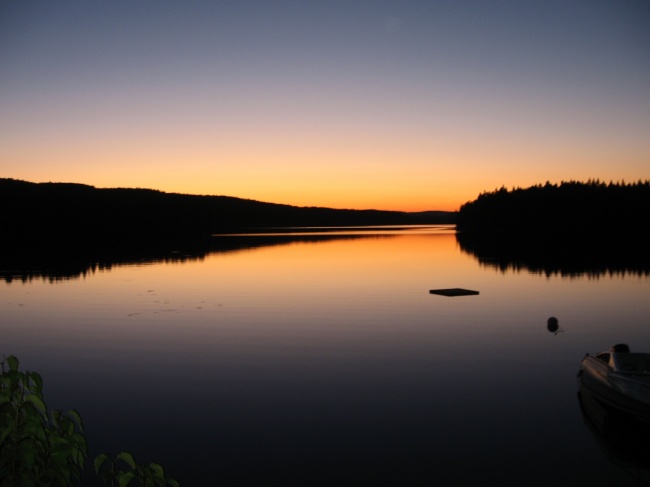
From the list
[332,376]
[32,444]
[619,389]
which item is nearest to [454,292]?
[332,376]

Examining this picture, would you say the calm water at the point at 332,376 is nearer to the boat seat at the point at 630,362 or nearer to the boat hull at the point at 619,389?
the boat hull at the point at 619,389

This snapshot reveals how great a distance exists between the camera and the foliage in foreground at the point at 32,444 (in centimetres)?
404

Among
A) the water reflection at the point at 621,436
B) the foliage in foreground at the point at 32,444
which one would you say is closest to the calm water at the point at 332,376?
the water reflection at the point at 621,436

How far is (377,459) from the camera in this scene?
51.4 feet

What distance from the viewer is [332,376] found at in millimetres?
24625

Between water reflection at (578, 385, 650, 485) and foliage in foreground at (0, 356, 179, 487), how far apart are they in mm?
15334

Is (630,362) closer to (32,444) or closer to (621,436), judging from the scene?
(621,436)

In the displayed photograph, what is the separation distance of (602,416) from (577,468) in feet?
15.3

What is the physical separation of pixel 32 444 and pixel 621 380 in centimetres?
1875

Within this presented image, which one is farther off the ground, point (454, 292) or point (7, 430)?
point (7, 430)

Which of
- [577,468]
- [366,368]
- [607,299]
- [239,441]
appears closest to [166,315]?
[366,368]

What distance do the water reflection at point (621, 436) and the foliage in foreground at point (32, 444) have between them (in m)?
15.3

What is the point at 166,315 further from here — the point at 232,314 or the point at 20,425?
the point at 20,425

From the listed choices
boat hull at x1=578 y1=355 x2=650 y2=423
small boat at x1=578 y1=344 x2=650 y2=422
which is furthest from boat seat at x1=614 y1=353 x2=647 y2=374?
boat hull at x1=578 y1=355 x2=650 y2=423
